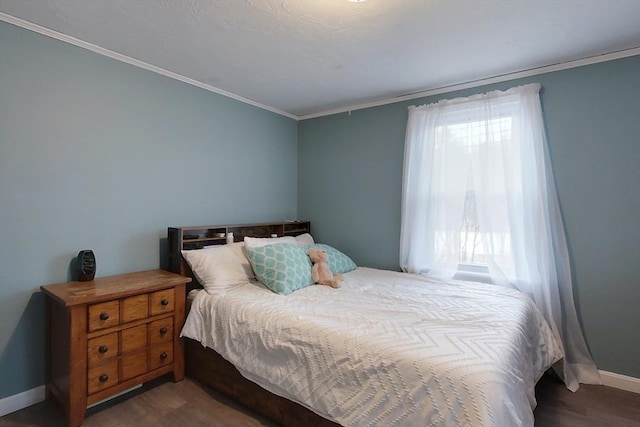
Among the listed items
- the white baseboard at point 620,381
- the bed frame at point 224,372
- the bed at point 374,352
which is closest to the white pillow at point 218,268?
the bed at point 374,352

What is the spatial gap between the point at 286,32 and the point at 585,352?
126 inches

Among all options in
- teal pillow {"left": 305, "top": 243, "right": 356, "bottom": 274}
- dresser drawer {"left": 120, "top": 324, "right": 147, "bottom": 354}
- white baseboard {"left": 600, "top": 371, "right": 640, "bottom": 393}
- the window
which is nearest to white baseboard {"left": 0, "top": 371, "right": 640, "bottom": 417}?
white baseboard {"left": 600, "top": 371, "right": 640, "bottom": 393}

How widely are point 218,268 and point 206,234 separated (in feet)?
1.67

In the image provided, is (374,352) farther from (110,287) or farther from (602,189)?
(602,189)

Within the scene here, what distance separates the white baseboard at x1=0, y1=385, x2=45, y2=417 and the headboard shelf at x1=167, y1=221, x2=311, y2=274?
1080mm

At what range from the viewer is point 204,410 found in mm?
1996

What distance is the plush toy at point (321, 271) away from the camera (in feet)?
8.33

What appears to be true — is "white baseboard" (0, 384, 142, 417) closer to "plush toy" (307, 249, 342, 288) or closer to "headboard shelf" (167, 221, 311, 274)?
"headboard shelf" (167, 221, 311, 274)

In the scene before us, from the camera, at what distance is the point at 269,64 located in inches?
98.3

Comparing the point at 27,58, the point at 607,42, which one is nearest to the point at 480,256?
the point at 607,42

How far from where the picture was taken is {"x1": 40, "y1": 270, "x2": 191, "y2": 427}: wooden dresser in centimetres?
180

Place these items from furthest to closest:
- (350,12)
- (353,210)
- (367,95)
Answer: (353,210) < (367,95) < (350,12)

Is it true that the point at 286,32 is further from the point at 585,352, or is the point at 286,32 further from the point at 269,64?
the point at 585,352

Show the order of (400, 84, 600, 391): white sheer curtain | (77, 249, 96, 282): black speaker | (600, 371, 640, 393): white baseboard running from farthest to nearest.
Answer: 1. (400, 84, 600, 391): white sheer curtain
2. (600, 371, 640, 393): white baseboard
3. (77, 249, 96, 282): black speaker
